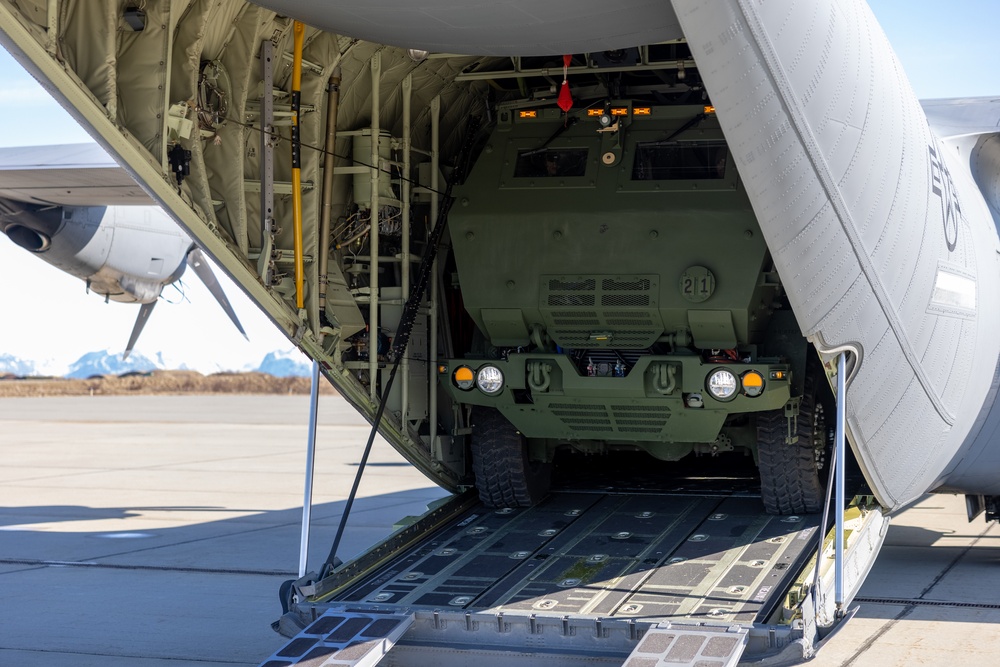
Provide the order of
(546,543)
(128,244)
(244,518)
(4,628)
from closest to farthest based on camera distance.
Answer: (546,543)
(4,628)
(244,518)
(128,244)

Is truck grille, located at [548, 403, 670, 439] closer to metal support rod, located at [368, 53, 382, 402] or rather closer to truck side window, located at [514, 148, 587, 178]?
metal support rod, located at [368, 53, 382, 402]

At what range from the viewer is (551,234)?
23.5ft

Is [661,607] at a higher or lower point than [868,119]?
lower

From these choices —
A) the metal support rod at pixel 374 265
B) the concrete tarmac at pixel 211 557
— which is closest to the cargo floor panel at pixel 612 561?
the concrete tarmac at pixel 211 557

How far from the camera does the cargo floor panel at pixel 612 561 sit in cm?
575

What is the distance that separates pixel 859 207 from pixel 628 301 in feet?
6.57

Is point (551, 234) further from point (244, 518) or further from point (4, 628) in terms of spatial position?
point (244, 518)

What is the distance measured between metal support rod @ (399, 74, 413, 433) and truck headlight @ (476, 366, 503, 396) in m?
0.50

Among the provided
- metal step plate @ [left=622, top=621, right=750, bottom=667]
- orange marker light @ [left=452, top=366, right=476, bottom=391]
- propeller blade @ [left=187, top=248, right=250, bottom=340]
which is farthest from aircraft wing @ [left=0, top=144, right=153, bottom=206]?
metal step plate @ [left=622, top=621, right=750, bottom=667]

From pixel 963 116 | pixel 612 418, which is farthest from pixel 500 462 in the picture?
pixel 963 116

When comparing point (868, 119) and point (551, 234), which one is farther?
point (551, 234)

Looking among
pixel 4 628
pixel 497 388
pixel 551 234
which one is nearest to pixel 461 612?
pixel 497 388

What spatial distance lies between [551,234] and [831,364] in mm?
2310

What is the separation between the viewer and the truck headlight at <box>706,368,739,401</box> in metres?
6.81
